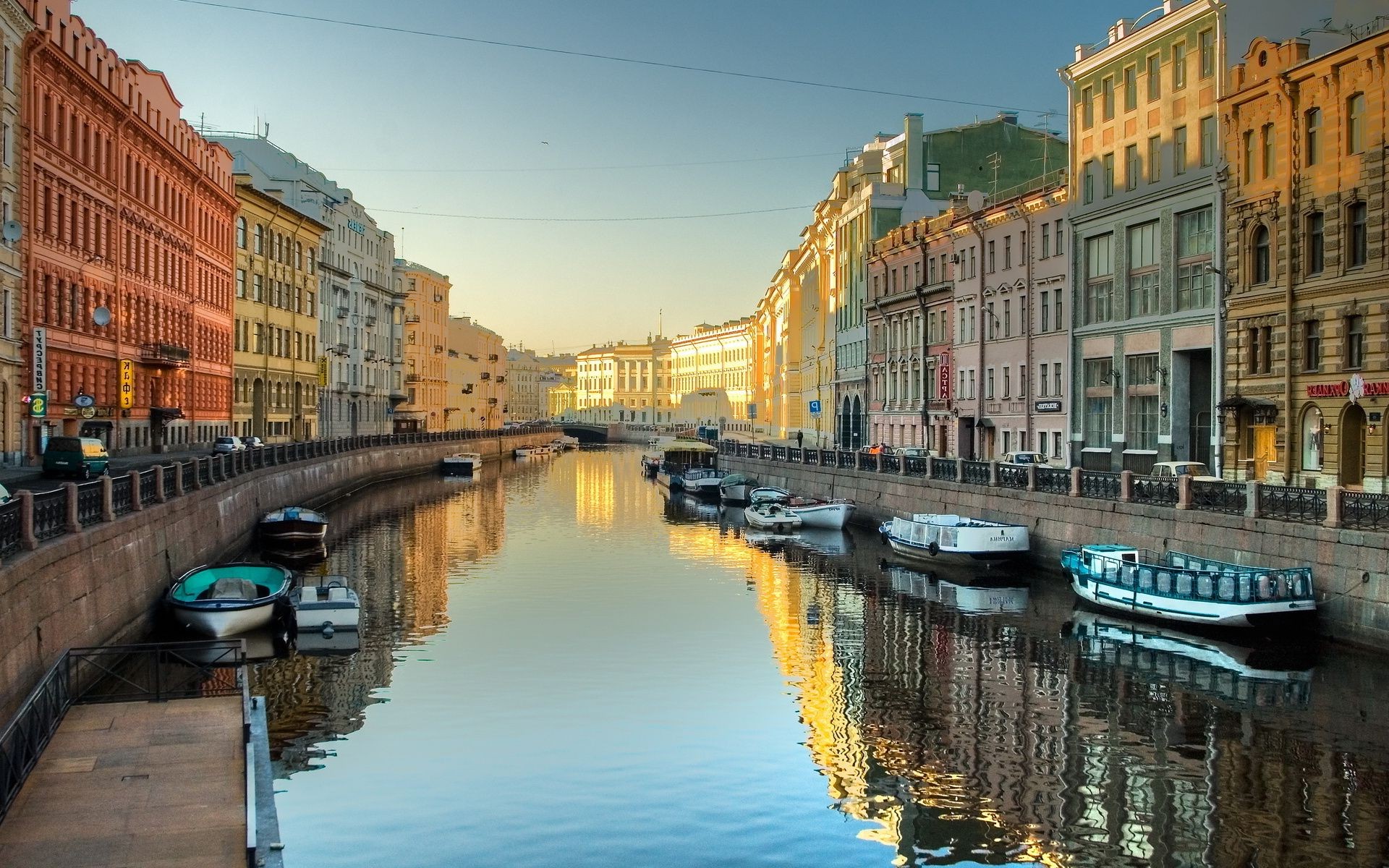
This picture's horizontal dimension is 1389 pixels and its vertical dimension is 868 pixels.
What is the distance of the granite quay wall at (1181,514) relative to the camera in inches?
1071

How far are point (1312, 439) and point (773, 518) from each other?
82.6ft

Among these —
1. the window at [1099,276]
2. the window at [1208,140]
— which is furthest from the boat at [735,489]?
the window at [1208,140]

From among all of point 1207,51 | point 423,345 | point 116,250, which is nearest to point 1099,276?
point 1207,51

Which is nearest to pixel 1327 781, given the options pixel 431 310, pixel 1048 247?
→ pixel 1048 247

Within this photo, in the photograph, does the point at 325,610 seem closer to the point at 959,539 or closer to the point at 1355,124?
the point at 959,539

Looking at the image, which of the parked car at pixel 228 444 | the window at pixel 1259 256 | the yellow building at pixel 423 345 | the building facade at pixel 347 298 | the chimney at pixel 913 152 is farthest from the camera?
the yellow building at pixel 423 345

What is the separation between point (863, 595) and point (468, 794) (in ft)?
71.4

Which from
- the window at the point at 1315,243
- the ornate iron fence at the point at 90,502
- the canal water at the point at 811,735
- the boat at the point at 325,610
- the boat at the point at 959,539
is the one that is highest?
the window at the point at 1315,243

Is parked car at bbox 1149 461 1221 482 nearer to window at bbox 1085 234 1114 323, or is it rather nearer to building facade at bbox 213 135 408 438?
window at bbox 1085 234 1114 323

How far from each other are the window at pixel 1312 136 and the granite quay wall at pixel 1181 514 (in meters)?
10.9

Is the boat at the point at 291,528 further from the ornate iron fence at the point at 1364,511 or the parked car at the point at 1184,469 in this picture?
the ornate iron fence at the point at 1364,511

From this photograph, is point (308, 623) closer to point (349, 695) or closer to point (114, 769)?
point (349, 695)

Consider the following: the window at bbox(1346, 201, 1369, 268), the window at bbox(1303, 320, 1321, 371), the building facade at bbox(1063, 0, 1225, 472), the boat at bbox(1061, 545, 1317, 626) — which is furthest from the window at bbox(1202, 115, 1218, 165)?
the boat at bbox(1061, 545, 1317, 626)

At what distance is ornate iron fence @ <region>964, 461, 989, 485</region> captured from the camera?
46.9 meters
